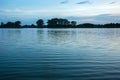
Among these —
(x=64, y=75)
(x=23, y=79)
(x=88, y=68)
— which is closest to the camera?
(x=23, y=79)

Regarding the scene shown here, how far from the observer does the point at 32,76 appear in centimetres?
1234

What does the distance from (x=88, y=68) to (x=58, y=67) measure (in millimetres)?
2054

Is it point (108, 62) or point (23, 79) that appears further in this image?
point (108, 62)

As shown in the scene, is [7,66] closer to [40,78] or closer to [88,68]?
[40,78]

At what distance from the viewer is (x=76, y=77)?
12320 mm

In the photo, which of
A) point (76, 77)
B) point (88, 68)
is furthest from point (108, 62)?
point (76, 77)

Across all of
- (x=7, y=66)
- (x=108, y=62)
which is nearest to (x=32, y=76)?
(x=7, y=66)

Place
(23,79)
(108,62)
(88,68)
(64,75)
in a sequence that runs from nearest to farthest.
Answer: (23,79) → (64,75) → (88,68) → (108,62)

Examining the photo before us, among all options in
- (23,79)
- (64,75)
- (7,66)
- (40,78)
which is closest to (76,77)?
(64,75)

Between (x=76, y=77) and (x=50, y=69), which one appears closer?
(x=76, y=77)

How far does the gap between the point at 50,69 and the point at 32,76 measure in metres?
2.18

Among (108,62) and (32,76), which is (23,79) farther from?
(108,62)

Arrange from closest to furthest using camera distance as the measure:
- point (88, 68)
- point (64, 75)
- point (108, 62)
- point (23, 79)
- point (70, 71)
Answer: point (23, 79) → point (64, 75) → point (70, 71) → point (88, 68) → point (108, 62)

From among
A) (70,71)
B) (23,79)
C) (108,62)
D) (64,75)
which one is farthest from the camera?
(108,62)
